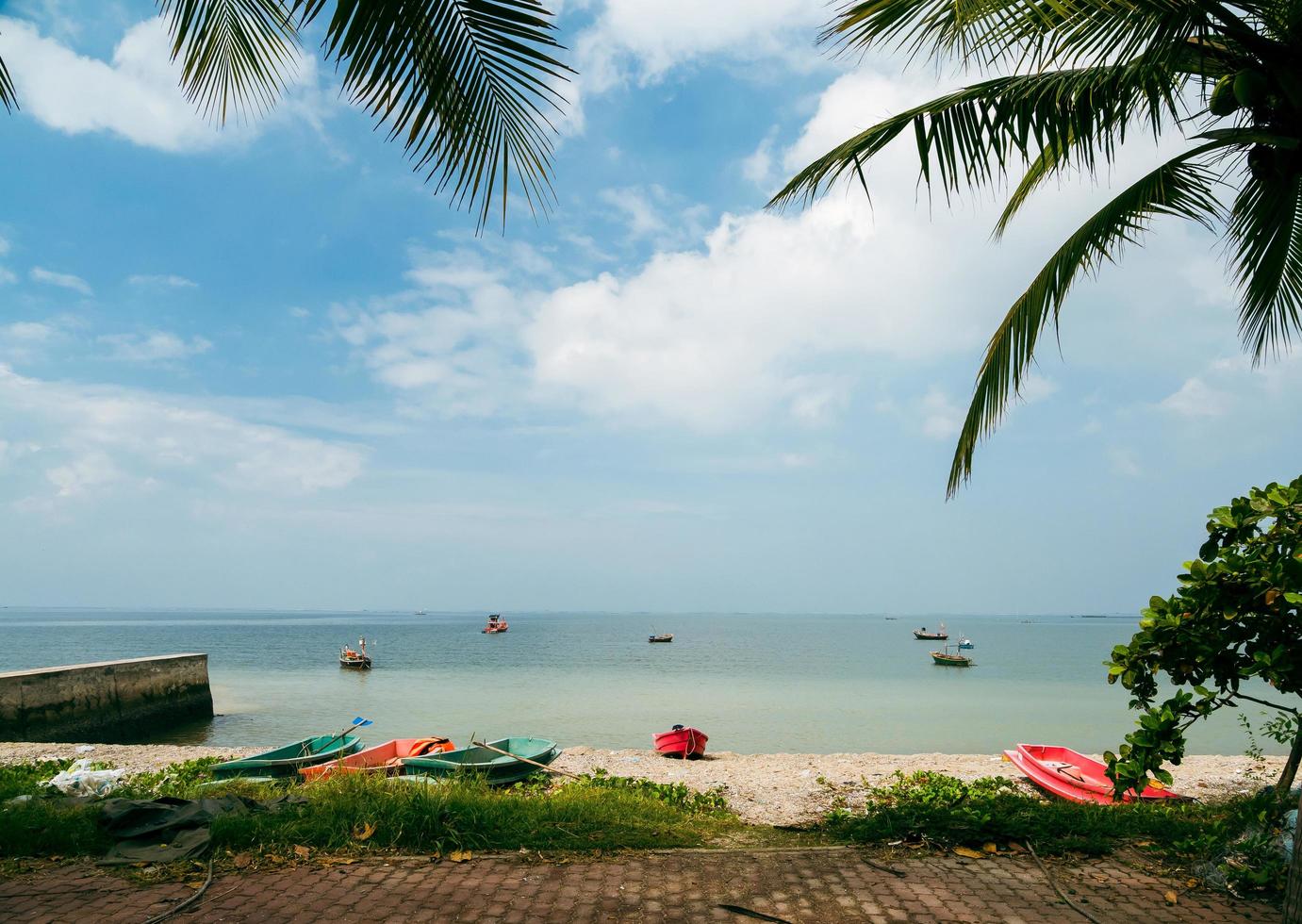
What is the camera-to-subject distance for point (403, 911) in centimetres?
441

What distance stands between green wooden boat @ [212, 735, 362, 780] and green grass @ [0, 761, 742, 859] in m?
3.19

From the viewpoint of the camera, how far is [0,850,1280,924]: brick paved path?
4398mm

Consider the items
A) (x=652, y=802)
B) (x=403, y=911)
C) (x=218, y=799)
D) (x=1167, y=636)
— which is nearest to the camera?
(x=403, y=911)

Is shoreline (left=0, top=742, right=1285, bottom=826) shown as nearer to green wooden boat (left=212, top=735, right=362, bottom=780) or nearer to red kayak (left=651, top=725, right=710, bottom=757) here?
red kayak (left=651, top=725, right=710, bottom=757)

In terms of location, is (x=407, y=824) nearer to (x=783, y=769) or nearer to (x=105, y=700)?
(x=783, y=769)

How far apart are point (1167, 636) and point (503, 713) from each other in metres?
22.0

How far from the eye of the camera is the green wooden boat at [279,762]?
9.66 m

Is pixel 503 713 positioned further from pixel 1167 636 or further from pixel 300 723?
pixel 1167 636

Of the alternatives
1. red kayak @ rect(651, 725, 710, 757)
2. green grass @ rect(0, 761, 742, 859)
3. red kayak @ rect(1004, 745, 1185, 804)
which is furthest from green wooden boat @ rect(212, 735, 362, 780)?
red kayak @ rect(1004, 745, 1185, 804)

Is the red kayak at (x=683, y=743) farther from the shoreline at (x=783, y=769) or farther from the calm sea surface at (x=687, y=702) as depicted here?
the calm sea surface at (x=687, y=702)

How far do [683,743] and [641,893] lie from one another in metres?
10.6

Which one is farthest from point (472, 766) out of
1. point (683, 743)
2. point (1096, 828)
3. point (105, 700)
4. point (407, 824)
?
point (105, 700)

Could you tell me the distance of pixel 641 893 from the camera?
473 centimetres

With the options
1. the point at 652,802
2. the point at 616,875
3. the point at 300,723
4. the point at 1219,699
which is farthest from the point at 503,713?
the point at 1219,699
